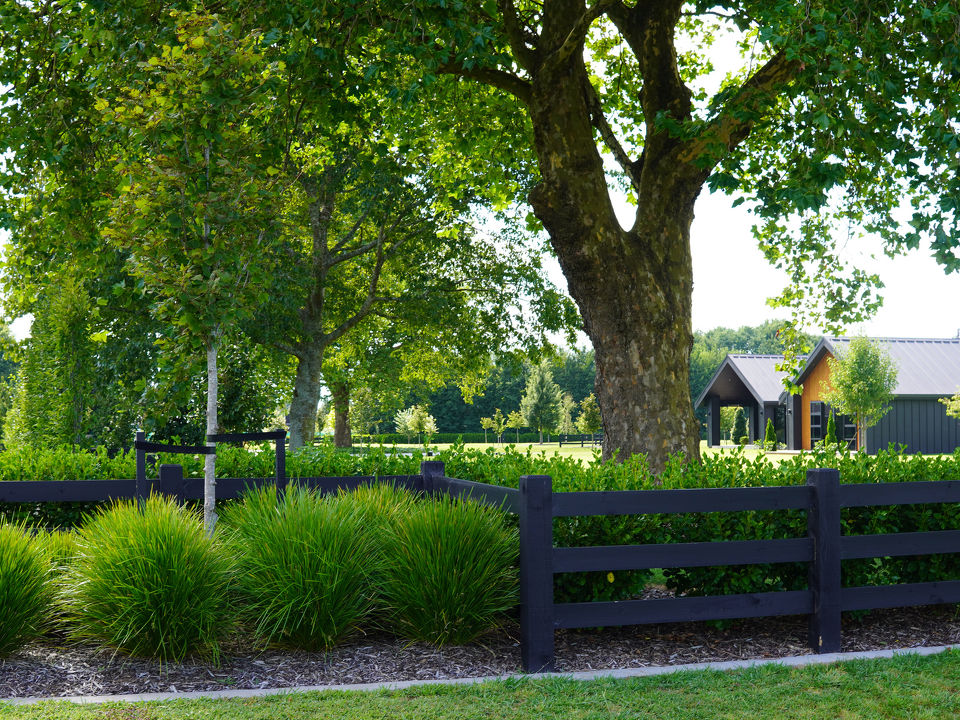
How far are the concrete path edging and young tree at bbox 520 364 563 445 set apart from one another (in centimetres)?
5512

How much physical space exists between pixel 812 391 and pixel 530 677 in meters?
37.0

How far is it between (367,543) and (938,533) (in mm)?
4405

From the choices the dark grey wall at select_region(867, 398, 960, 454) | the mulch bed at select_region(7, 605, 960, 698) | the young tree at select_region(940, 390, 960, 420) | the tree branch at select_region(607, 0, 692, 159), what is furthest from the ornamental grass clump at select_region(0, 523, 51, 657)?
the dark grey wall at select_region(867, 398, 960, 454)

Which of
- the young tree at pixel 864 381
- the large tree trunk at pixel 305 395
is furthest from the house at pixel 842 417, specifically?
the large tree trunk at pixel 305 395

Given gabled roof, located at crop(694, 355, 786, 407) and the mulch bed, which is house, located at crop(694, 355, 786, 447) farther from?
the mulch bed

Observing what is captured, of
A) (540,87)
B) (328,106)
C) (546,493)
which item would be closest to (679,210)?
(540,87)

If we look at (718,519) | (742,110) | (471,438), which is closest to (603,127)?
(742,110)

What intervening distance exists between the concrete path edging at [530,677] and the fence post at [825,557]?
0.21 meters

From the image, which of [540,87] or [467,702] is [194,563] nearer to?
[467,702]

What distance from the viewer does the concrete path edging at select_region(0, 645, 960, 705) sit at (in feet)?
15.6

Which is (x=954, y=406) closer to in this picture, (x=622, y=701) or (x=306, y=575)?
(x=622, y=701)

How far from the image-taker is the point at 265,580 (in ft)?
18.0

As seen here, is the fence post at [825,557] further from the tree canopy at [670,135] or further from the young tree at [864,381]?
the young tree at [864,381]

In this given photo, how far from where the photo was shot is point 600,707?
15.1ft
